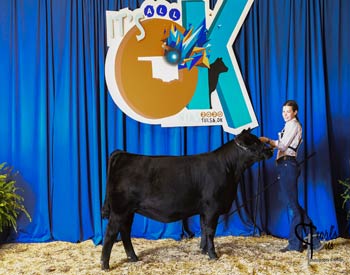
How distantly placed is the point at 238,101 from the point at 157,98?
889 mm

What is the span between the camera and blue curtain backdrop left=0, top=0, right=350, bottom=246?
13.9 ft

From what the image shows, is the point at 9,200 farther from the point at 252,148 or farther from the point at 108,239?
the point at 252,148

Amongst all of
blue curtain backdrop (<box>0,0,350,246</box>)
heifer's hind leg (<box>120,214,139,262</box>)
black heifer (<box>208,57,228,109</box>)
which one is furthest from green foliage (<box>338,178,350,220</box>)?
heifer's hind leg (<box>120,214,139,262</box>)

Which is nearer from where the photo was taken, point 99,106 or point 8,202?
point 8,202

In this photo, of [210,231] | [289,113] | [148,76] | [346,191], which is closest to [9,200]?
[148,76]

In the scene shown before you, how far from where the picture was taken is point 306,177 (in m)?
4.32

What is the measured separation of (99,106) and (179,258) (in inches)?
71.2

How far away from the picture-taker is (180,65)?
4.29 m

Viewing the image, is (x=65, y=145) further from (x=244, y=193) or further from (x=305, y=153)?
(x=305, y=153)

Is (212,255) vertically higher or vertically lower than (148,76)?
lower

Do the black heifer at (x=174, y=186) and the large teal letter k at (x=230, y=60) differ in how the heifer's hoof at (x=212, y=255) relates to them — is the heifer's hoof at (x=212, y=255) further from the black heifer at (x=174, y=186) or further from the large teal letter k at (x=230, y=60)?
the large teal letter k at (x=230, y=60)

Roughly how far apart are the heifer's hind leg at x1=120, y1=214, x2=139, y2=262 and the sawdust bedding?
0.22 ft

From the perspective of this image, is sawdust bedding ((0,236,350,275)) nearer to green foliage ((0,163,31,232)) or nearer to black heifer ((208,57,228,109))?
green foliage ((0,163,31,232))

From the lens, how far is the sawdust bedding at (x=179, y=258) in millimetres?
3266
